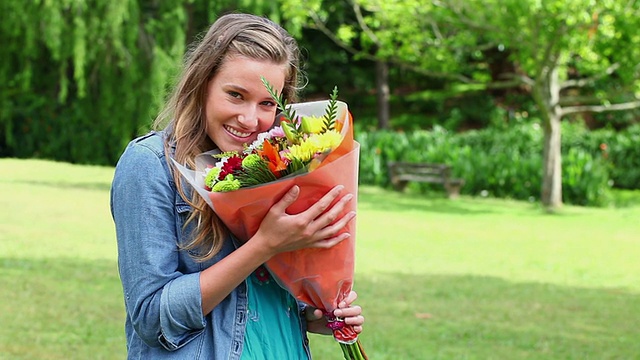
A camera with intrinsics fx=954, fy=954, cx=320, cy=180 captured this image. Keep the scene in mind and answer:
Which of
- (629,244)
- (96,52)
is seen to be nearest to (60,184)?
(96,52)

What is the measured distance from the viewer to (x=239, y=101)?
2281 mm

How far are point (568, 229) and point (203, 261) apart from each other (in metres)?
12.9

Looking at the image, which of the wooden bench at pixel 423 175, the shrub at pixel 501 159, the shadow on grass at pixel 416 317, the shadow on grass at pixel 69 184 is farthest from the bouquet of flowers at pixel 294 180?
the wooden bench at pixel 423 175

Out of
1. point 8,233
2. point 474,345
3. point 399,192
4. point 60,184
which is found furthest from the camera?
point 399,192

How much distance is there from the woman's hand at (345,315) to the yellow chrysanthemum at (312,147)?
44 centimetres

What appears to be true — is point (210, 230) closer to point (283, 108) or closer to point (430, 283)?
point (283, 108)

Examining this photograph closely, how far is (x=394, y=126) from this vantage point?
1211 inches

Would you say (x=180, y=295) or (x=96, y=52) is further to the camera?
(x=96, y=52)

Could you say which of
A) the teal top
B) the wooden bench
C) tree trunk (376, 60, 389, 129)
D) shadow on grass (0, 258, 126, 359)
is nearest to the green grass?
shadow on grass (0, 258, 126, 359)

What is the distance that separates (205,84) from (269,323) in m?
0.60

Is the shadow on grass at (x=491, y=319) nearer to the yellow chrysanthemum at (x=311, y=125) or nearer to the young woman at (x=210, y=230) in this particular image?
the young woman at (x=210, y=230)

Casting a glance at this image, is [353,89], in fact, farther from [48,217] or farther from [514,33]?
→ [48,217]

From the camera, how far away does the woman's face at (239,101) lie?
2268mm

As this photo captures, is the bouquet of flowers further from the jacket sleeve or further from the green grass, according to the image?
the green grass
